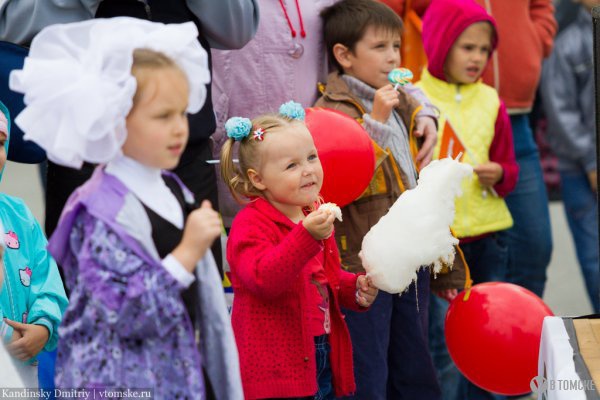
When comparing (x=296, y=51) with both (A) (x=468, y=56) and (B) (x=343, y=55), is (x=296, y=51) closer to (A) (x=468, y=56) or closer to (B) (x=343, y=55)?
(B) (x=343, y=55)

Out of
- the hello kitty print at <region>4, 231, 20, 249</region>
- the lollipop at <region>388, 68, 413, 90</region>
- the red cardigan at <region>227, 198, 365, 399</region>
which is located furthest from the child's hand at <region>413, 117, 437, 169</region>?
the hello kitty print at <region>4, 231, 20, 249</region>

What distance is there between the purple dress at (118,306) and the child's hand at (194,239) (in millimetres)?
57

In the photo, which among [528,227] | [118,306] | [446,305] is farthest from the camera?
[528,227]

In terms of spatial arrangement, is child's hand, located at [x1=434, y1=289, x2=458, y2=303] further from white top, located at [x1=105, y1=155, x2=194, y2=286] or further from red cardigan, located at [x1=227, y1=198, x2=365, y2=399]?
white top, located at [x1=105, y1=155, x2=194, y2=286]

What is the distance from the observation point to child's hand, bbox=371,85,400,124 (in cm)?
439

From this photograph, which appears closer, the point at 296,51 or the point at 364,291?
the point at 364,291

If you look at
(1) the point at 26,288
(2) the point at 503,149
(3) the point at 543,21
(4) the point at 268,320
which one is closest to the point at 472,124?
(2) the point at 503,149

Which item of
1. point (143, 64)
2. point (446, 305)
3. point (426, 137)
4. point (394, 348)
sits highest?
point (143, 64)

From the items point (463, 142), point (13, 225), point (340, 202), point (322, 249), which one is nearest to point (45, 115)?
point (13, 225)

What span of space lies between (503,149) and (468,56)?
466 millimetres

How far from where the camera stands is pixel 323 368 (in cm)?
379

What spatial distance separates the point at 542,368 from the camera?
3719 mm

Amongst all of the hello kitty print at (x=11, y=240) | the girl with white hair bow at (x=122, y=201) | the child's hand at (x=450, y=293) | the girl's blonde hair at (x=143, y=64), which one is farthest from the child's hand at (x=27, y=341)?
the child's hand at (x=450, y=293)

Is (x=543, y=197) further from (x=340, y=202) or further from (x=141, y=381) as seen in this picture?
(x=141, y=381)
